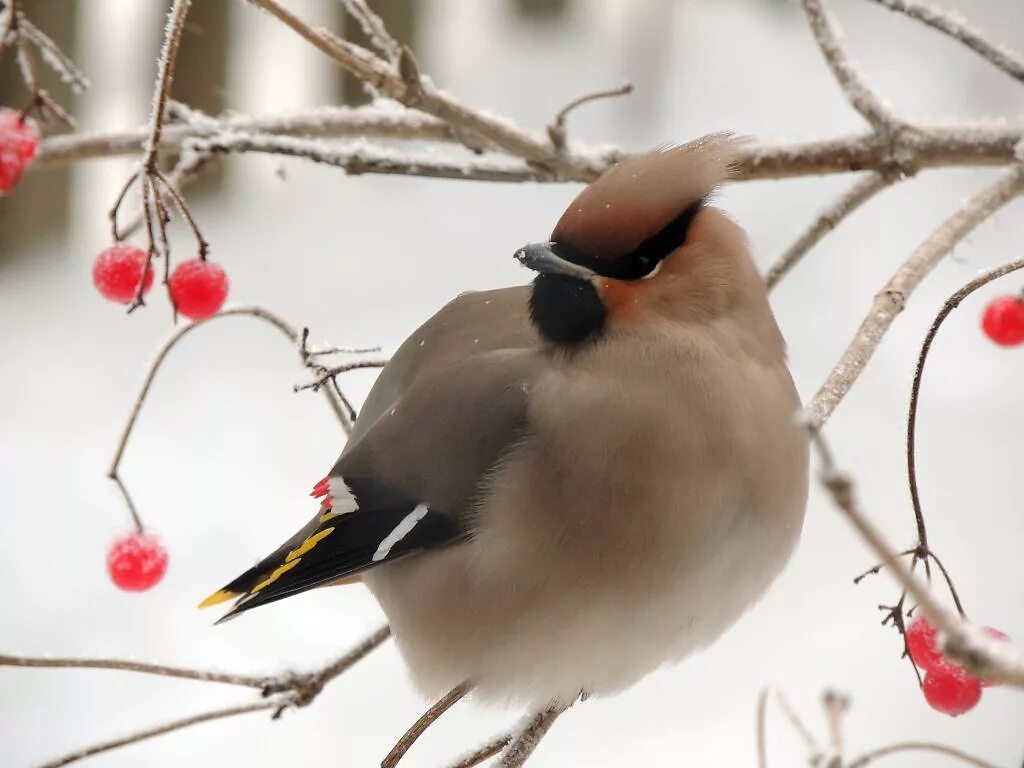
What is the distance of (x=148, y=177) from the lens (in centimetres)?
134

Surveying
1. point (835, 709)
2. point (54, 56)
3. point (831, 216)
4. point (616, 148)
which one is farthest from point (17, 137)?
point (835, 709)

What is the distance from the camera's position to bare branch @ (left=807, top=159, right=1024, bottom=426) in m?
1.46

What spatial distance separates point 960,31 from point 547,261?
73 centimetres

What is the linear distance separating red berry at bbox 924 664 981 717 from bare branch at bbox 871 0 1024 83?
0.77 m

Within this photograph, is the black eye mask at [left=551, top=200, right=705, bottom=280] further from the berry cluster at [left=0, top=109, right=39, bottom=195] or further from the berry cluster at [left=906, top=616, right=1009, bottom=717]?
the berry cluster at [left=0, top=109, right=39, bottom=195]

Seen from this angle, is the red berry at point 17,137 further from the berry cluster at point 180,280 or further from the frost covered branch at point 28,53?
the berry cluster at point 180,280

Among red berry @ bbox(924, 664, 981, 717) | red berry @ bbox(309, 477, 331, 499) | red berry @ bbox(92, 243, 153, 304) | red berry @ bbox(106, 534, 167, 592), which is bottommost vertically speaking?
red berry @ bbox(924, 664, 981, 717)

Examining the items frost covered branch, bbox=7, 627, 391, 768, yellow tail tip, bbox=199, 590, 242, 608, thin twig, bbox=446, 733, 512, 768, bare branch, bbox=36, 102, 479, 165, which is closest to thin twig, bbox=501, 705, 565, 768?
thin twig, bbox=446, 733, 512, 768

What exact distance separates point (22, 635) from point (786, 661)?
1.76 m

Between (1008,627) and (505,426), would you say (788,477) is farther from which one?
(1008,627)

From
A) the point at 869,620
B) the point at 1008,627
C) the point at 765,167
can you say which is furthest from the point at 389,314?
the point at 765,167

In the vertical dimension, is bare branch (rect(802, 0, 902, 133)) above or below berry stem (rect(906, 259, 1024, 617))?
above

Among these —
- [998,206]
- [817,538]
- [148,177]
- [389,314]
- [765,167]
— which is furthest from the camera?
[389,314]

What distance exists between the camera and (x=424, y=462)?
5.00 ft
